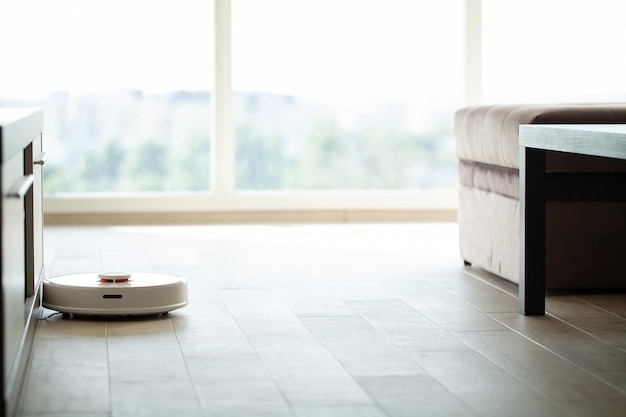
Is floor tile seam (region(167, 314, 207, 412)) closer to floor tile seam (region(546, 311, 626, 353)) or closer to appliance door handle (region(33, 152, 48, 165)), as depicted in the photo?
appliance door handle (region(33, 152, 48, 165))

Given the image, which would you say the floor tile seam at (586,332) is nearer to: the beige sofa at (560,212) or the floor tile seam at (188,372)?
the beige sofa at (560,212)

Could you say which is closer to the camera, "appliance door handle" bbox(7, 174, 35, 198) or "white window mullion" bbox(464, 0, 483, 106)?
"appliance door handle" bbox(7, 174, 35, 198)

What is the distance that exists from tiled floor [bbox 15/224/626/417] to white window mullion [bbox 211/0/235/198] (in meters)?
1.61

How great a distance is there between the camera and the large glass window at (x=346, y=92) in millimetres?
5762

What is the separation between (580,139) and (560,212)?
0.81 meters

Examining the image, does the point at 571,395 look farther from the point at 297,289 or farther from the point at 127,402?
the point at 297,289

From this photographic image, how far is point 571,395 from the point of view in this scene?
2.12 meters

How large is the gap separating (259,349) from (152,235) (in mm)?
2549

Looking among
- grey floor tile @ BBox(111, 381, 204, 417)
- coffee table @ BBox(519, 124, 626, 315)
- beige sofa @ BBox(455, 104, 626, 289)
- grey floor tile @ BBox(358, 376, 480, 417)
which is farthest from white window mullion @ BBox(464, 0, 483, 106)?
grey floor tile @ BBox(111, 381, 204, 417)

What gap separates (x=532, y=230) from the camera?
9.74 feet

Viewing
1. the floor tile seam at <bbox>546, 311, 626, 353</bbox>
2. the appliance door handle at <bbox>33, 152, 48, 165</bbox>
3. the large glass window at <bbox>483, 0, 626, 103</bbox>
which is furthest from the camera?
the large glass window at <bbox>483, 0, 626, 103</bbox>

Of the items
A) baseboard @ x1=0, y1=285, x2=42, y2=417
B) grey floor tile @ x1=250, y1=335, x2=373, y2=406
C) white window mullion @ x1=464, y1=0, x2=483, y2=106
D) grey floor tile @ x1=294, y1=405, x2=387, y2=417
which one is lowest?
grey floor tile @ x1=294, y1=405, x2=387, y2=417

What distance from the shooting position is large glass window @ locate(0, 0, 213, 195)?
550 cm

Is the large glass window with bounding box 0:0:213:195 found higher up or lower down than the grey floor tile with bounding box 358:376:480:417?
higher up
